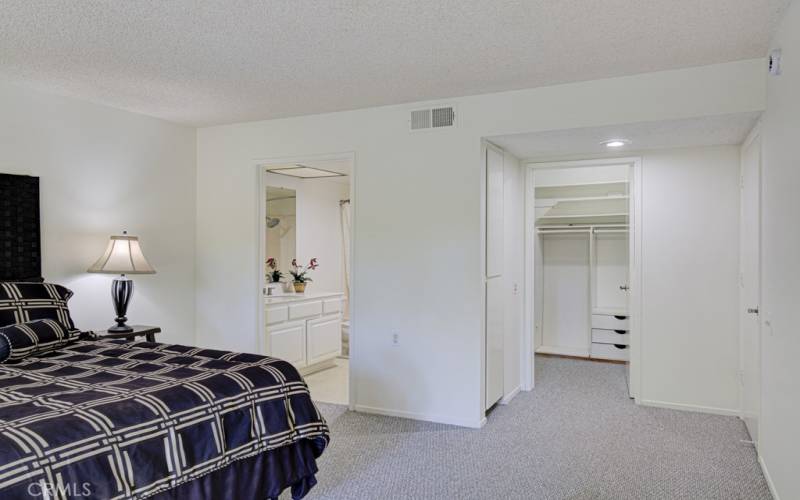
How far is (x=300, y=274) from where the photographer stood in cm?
591

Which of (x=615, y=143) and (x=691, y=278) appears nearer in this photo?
(x=615, y=143)

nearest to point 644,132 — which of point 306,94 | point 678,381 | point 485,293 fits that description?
point 485,293

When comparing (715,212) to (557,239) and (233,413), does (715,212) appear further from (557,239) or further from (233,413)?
(233,413)

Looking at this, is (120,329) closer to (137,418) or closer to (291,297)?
(291,297)

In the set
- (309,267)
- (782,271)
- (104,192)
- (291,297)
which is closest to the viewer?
(782,271)

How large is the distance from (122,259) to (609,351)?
510cm

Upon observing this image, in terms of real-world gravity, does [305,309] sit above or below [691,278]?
below

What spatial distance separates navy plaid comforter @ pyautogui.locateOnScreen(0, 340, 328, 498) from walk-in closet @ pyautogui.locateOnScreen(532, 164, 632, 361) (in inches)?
174

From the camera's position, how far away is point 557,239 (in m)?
6.69

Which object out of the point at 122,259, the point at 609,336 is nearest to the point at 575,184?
the point at 609,336

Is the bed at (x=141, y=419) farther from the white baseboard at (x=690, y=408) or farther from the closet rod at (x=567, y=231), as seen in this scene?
the closet rod at (x=567, y=231)

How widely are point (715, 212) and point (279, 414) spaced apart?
3.72 metres

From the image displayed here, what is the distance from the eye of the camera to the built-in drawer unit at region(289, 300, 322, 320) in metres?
5.28

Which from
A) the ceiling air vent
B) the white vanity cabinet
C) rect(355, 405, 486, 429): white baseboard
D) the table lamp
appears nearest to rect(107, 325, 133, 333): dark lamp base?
the table lamp
